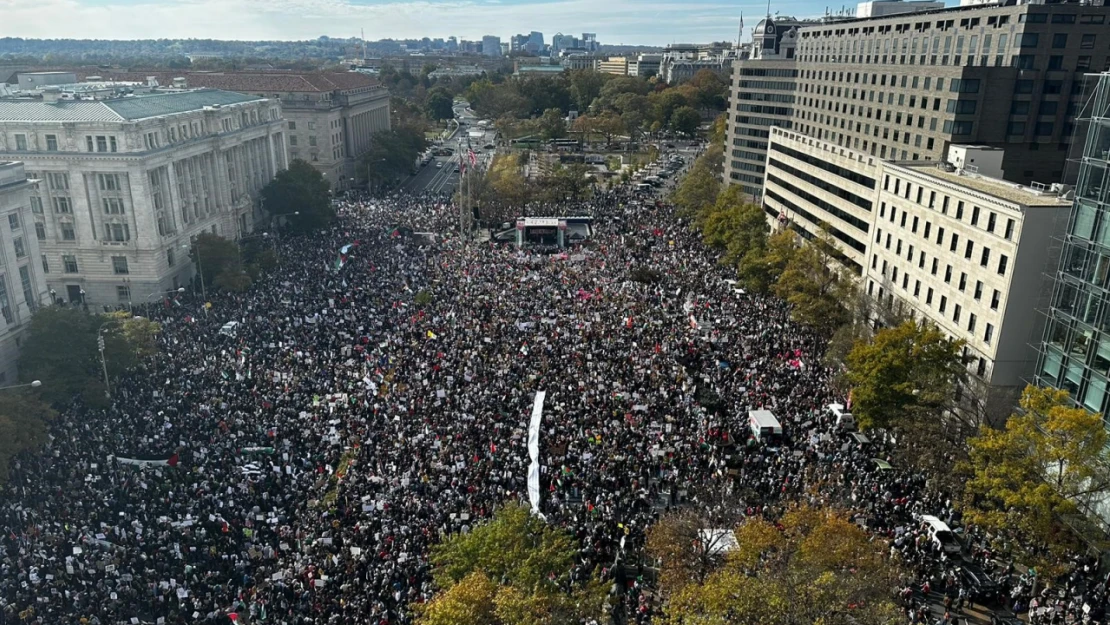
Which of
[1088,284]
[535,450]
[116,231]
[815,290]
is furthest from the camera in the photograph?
[116,231]

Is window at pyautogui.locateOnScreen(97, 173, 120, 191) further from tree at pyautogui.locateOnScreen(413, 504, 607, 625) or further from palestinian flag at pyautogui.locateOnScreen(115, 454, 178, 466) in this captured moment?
tree at pyautogui.locateOnScreen(413, 504, 607, 625)

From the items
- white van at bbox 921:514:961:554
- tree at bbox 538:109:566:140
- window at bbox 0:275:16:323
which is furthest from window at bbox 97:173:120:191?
tree at bbox 538:109:566:140

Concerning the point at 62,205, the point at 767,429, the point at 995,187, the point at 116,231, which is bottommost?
the point at 767,429

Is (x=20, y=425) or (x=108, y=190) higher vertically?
(x=108, y=190)

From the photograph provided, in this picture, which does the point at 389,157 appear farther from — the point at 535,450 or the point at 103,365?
the point at 535,450

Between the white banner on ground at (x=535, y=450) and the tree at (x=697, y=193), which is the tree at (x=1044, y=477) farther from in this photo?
the tree at (x=697, y=193)

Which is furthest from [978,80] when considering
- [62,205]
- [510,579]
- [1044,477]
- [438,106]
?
[438,106]
